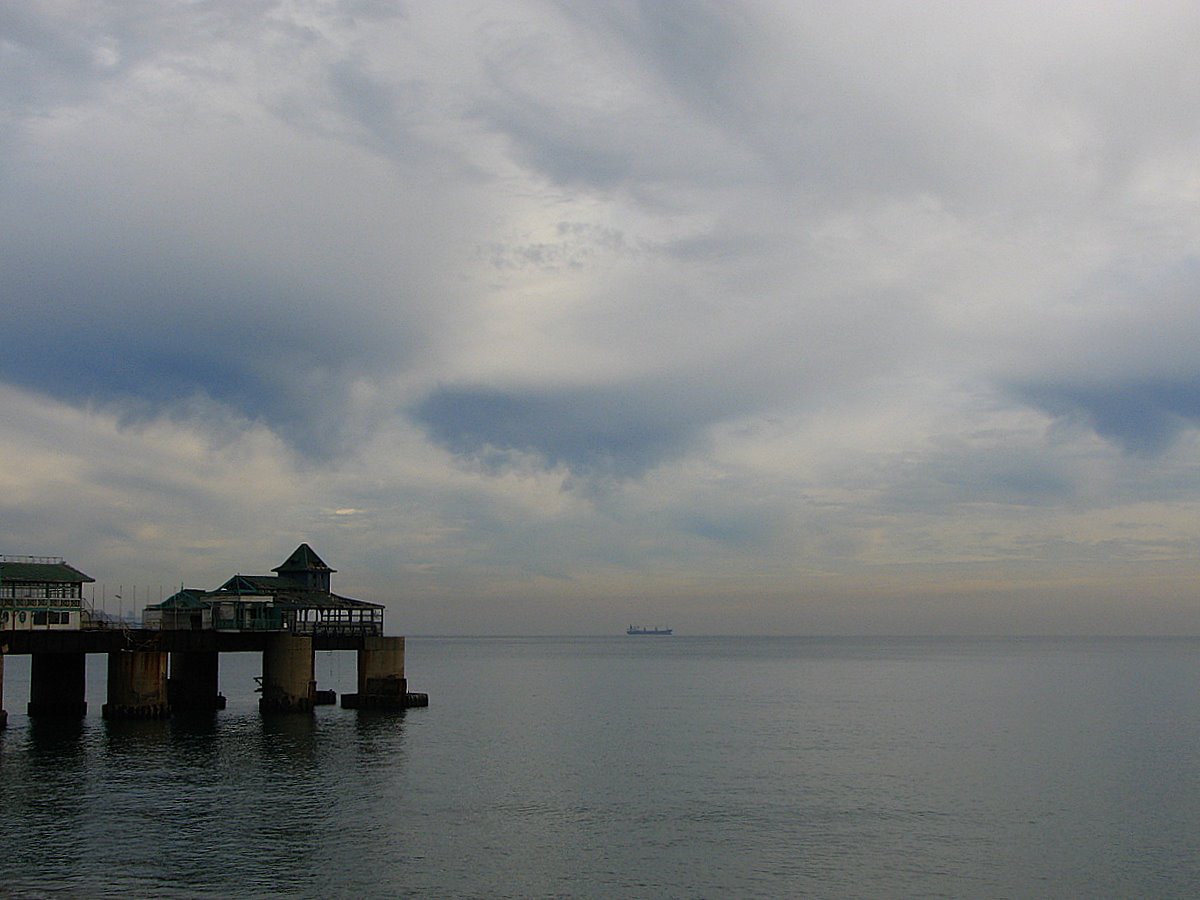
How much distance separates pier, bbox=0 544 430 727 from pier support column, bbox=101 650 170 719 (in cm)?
8

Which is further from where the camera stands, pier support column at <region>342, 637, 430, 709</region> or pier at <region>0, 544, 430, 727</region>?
pier support column at <region>342, 637, 430, 709</region>

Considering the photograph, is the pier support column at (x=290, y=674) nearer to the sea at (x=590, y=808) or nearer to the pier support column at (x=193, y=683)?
the sea at (x=590, y=808)

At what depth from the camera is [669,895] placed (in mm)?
43625

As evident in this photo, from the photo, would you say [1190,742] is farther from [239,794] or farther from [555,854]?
[239,794]

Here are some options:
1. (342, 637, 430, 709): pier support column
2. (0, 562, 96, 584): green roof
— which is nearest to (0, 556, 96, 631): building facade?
(0, 562, 96, 584): green roof

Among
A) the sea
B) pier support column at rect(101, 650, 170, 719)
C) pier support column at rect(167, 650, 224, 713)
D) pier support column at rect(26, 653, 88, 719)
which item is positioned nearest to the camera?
the sea

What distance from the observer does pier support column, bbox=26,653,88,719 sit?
9665cm

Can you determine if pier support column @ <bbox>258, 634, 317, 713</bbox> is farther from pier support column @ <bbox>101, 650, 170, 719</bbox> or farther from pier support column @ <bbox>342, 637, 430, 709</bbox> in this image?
pier support column @ <bbox>101, 650, 170, 719</bbox>

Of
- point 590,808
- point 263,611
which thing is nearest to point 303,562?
point 263,611

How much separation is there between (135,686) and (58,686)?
11.7 meters

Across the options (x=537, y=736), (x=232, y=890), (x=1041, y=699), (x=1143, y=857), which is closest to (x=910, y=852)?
(x=1143, y=857)

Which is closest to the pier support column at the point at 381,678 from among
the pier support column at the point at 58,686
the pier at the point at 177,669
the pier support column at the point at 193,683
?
the pier at the point at 177,669

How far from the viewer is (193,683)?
337 ft

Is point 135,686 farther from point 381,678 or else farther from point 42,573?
point 381,678
